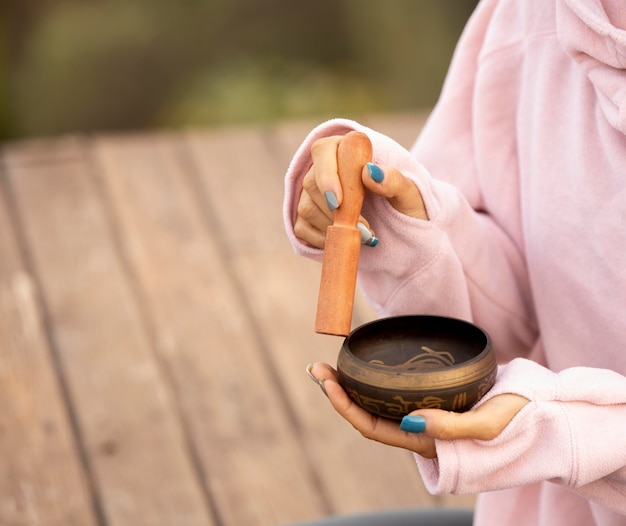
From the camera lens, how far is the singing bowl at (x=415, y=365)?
2.48 feet

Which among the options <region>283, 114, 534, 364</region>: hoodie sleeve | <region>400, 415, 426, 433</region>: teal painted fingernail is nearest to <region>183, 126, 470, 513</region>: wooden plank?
<region>283, 114, 534, 364</region>: hoodie sleeve

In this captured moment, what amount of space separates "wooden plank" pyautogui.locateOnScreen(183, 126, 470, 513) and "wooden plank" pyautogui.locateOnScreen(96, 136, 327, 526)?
0.07ft

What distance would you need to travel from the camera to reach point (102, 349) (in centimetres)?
182

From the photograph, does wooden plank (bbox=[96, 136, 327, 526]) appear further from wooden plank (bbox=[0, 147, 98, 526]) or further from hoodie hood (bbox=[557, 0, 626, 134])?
hoodie hood (bbox=[557, 0, 626, 134])

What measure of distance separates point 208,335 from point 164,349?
9cm

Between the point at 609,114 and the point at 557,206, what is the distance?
0.11 metres

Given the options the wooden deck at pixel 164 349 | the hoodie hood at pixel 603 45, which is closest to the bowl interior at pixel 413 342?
the hoodie hood at pixel 603 45

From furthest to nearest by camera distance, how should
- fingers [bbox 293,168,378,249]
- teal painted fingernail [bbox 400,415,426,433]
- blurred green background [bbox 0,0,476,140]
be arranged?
blurred green background [bbox 0,0,476,140] < fingers [bbox 293,168,378,249] < teal painted fingernail [bbox 400,415,426,433]

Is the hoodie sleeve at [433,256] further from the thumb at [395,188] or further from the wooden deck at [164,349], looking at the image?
the wooden deck at [164,349]

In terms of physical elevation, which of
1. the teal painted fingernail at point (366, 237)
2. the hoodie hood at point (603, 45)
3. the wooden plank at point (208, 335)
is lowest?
the wooden plank at point (208, 335)

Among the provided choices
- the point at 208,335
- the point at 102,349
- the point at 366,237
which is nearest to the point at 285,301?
the point at 208,335

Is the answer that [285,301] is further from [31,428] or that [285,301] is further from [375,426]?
[375,426]

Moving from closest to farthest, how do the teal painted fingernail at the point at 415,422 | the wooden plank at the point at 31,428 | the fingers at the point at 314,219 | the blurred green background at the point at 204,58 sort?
1. the teal painted fingernail at the point at 415,422
2. the fingers at the point at 314,219
3. the wooden plank at the point at 31,428
4. the blurred green background at the point at 204,58

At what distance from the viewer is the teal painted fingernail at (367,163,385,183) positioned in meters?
0.81
